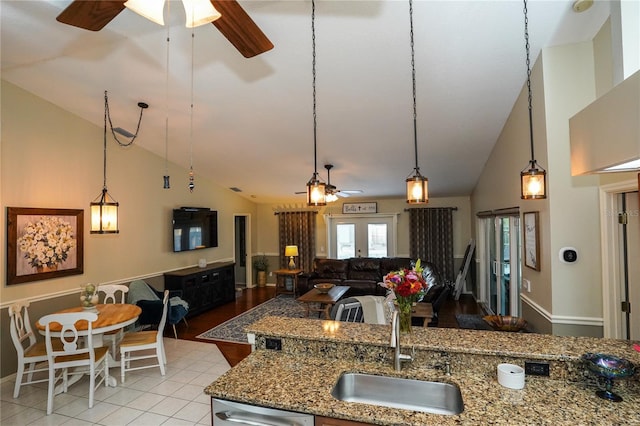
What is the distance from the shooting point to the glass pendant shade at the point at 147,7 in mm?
1591

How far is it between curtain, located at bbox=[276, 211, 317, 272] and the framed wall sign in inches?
32.3

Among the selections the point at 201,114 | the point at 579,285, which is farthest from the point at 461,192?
the point at 201,114

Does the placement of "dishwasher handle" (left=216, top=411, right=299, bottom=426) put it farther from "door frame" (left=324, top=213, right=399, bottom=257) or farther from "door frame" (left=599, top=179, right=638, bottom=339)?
"door frame" (left=324, top=213, right=399, bottom=257)

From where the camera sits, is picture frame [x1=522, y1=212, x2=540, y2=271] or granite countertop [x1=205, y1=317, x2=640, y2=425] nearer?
granite countertop [x1=205, y1=317, x2=640, y2=425]

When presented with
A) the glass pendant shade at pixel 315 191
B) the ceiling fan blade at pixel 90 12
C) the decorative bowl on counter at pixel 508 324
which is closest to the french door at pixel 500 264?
the decorative bowl on counter at pixel 508 324

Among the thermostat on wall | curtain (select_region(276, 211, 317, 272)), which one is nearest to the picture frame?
the thermostat on wall

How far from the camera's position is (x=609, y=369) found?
1.43 meters

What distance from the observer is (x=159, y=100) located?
3.88 m

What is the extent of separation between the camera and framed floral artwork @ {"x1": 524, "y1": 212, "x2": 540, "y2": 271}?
3.15 metres

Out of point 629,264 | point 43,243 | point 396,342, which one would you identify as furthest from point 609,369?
point 43,243

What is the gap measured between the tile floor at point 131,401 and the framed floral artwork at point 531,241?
3.34 metres

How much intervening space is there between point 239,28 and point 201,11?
0.71ft

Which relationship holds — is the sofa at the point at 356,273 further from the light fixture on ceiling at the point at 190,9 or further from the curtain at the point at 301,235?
the light fixture on ceiling at the point at 190,9

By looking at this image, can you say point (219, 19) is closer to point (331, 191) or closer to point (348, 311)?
point (348, 311)
